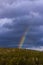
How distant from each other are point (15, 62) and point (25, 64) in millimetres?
1135

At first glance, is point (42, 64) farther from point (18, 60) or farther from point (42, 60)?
point (18, 60)

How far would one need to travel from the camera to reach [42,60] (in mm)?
18250

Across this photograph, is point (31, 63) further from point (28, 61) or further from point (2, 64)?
point (2, 64)

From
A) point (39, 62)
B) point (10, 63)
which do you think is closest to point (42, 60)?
point (39, 62)

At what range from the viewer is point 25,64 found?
674 inches

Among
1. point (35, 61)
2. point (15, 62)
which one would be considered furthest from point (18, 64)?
point (35, 61)

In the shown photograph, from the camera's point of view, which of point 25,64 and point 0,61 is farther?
point 0,61

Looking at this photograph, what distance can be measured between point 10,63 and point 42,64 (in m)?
3.11

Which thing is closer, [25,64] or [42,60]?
[25,64]

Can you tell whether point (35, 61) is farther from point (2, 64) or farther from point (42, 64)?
point (2, 64)

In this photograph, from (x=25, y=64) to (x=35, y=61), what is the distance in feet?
4.10

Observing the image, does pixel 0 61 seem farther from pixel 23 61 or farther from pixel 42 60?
pixel 42 60

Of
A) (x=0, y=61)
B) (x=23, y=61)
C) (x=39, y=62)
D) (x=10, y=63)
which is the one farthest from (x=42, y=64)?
(x=0, y=61)

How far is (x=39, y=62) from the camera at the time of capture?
17734 mm
